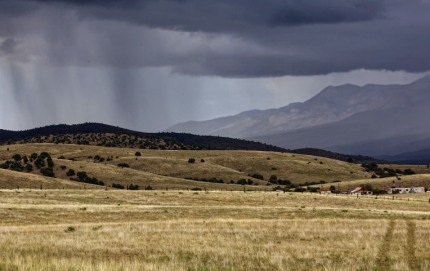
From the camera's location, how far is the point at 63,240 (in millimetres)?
35469

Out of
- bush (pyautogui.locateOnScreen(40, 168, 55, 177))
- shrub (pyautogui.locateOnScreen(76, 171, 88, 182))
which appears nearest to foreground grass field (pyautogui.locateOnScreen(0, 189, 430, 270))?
shrub (pyautogui.locateOnScreen(76, 171, 88, 182))

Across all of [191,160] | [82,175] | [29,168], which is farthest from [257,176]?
[29,168]

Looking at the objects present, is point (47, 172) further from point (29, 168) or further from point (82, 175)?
point (29, 168)

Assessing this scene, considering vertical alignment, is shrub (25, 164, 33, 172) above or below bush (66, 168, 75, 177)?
above

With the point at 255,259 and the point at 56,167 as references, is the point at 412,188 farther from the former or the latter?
the point at 255,259

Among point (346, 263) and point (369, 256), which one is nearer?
point (346, 263)

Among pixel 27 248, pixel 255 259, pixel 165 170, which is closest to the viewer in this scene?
pixel 255 259

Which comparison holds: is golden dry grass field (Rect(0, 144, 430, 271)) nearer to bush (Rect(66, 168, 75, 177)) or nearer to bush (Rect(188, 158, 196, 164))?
bush (Rect(66, 168, 75, 177))

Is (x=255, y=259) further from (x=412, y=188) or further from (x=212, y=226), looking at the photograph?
(x=412, y=188)

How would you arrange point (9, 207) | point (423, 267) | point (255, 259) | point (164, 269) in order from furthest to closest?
point (9, 207) → point (255, 259) → point (423, 267) → point (164, 269)

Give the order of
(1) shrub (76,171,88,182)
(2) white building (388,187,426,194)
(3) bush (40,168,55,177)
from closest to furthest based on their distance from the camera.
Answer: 1. (2) white building (388,187,426,194)
2. (1) shrub (76,171,88,182)
3. (3) bush (40,168,55,177)

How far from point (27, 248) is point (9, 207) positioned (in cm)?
3352

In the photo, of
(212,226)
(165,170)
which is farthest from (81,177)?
(212,226)

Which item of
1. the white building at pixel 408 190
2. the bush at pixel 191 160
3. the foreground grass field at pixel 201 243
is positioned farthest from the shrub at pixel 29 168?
the foreground grass field at pixel 201 243
